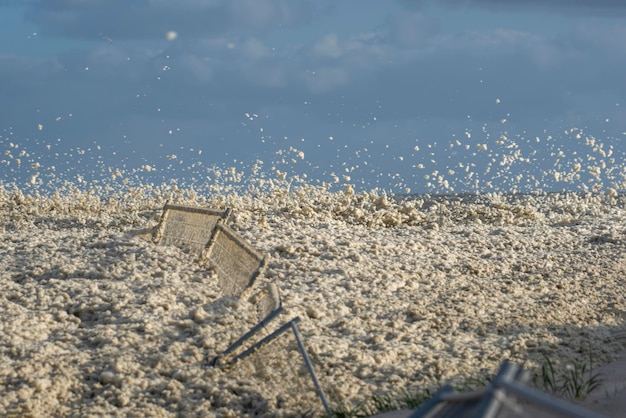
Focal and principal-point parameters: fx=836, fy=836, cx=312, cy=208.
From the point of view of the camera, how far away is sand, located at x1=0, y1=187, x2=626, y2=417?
5043mm

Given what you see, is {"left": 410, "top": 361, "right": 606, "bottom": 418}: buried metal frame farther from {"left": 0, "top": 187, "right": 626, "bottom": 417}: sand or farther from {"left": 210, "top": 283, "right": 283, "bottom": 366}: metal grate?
{"left": 210, "top": 283, "right": 283, "bottom": 366}: metal grate

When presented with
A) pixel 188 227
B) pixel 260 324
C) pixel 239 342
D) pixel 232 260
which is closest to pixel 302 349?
pixel 260 324

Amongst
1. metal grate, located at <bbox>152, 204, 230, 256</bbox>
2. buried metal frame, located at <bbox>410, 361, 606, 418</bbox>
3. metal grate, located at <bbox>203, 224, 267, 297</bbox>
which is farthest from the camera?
metal grate, located at <bbox>152, 204, 230, 256</bbox>

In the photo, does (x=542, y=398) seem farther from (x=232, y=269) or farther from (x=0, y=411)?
(x=232, y=269)

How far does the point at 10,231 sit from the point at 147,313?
5.88 metres

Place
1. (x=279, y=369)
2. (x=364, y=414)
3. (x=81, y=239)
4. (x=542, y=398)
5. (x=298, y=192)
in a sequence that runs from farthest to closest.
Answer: (x=298, y=192) < (x=81, y=239) < (x=279, y=369) < (x=364, y=414) < (x=542, y=398)

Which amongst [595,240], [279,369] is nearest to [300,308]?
[279,369]

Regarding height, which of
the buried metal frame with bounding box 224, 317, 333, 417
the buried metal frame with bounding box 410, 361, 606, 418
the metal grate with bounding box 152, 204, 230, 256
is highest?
the metal grate with bounding box 152, 204, 230, 256

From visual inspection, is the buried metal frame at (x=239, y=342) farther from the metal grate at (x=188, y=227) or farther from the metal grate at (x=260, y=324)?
the metal grate at (x=188, y=227)

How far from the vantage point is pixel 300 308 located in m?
6.44

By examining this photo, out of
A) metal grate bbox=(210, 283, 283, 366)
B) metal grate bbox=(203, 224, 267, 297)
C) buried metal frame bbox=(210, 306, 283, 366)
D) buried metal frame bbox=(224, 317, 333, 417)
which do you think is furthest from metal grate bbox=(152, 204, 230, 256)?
buried metal frame bbox=(224, 317, 333, 417)

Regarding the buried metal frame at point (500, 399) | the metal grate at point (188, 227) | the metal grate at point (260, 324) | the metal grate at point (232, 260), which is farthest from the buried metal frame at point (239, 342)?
the buried metal frame at point (500, 399)

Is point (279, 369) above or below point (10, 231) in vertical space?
below

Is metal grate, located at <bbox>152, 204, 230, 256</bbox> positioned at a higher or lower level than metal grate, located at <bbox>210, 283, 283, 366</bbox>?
higher
